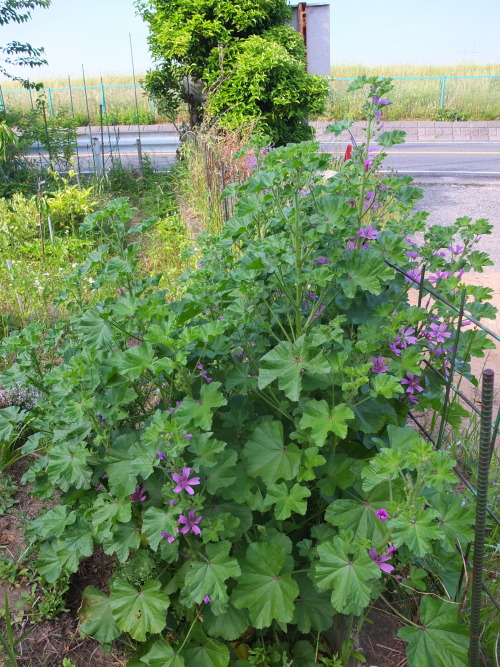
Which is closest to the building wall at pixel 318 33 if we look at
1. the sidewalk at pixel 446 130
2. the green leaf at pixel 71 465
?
the green leaf at pixel 71 465

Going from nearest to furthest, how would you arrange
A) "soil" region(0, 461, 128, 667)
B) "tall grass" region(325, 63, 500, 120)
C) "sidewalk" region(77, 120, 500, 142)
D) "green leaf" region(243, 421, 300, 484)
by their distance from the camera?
"green leaf" region(243, 421, 300, 484) → "soil" region(0, 461, 128, 667) → "sidewalk" region(77, 120, 500, 142) → "tall grass" region(325, 63, 500, 120)

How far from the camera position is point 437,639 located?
167cm

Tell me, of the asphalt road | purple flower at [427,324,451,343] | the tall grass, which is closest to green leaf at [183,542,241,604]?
purple flower at [427,324,451,343]

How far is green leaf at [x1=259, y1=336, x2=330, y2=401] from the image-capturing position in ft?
5.29

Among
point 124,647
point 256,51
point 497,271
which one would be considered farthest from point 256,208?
point 256,51

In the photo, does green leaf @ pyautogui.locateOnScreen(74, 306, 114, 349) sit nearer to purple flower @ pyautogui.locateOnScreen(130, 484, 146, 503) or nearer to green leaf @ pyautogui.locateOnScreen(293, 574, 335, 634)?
purple flower @ pyautogui.locateOnScreen(130, 484, 146, 503)

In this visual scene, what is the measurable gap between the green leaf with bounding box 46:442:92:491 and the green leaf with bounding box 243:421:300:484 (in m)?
0.49

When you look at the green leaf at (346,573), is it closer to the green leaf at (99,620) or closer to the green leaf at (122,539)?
the green leaf at (122,539)

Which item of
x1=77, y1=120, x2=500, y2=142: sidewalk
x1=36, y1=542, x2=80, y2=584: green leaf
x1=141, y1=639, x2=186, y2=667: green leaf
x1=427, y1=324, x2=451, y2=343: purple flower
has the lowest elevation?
x1=141, y1=639, x2=186, y2=667: green leaf

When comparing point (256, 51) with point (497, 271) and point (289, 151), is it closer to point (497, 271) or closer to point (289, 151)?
point (497, 271)

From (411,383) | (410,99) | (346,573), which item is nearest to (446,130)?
(410,99)

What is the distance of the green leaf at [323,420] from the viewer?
160cm

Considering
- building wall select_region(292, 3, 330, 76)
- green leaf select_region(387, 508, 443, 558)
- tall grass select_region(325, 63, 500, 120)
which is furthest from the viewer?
tall grass select_region(325, 63, 500, 120)

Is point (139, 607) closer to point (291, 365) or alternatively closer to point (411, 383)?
point (291, 365)
